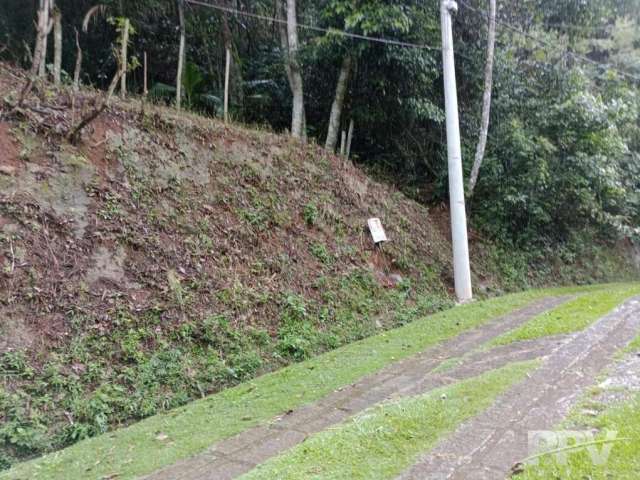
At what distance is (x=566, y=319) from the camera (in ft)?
20.6

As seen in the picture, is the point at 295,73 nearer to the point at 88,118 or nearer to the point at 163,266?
the point at 88,118

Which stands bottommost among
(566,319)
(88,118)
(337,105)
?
(566,319)

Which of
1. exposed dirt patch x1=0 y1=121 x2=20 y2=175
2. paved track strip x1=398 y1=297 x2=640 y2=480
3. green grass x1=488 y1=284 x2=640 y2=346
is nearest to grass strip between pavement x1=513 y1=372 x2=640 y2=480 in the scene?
paved track strip x1=398 y1=297 x2=640 y2=480

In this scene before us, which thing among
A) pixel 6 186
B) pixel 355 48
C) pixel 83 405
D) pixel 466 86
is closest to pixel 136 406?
pixel 83 405

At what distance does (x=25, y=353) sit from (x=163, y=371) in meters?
1.36

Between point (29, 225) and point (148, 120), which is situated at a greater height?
point (148, 120)

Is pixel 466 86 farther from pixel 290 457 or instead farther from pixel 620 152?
pixel 290 457

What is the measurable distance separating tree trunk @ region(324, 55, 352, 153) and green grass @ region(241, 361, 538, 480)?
779 cm

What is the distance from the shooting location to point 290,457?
326 cm

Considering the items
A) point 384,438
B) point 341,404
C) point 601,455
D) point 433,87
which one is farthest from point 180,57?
point 601,455

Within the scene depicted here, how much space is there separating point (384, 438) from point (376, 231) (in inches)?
261

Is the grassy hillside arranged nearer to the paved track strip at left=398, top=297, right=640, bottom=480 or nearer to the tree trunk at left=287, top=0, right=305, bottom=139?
the tree trunk at left=287, top=0, right=305, bottom=139

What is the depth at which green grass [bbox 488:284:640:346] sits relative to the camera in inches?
226

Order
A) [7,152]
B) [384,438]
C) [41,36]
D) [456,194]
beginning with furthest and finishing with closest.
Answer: [456,194], [41,36], [7,152], [384,438]
